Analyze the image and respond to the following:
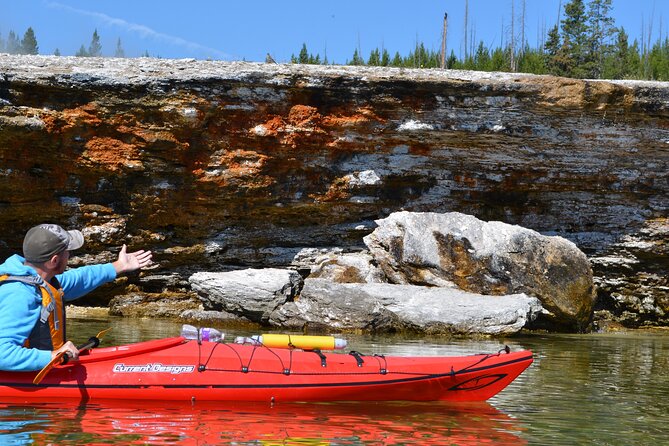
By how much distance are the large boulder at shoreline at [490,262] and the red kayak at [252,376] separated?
722 cm

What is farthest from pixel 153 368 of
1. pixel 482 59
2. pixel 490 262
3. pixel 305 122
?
pixel 482 59

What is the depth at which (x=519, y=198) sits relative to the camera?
16.0m

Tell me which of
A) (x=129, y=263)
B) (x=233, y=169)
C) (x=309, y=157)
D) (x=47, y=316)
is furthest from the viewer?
(x=309, y=157)

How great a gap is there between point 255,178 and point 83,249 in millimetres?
3976

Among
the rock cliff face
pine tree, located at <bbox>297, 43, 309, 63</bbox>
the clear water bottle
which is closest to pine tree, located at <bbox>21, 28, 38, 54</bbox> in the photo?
pine tree, located at <bbox>297, 43, 309, 63</bbox>

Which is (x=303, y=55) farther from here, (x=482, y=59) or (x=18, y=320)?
(x=18, y=320)

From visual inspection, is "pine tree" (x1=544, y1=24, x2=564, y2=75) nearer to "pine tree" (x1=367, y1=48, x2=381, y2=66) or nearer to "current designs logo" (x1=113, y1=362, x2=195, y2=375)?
"pine tree" (x1=367, y1=48, x2=381, y2=66)

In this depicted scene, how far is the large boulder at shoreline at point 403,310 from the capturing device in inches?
472

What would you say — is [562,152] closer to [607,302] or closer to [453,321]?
[607,302]

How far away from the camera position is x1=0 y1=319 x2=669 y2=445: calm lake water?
15.3ft

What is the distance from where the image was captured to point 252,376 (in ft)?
19.2

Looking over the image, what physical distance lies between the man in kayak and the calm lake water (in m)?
0.41

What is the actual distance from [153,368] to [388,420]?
1915 mm

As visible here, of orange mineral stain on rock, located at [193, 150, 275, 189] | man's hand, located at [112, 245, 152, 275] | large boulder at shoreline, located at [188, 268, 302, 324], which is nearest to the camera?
man's hand, located at [112, 245, 152, 275]
